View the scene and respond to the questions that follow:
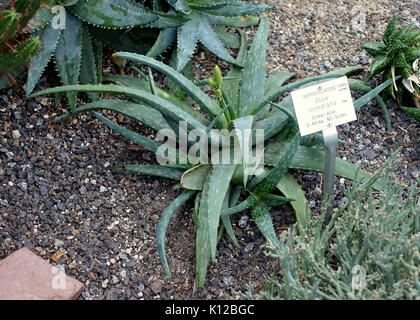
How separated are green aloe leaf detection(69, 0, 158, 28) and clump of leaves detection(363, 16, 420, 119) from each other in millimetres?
961

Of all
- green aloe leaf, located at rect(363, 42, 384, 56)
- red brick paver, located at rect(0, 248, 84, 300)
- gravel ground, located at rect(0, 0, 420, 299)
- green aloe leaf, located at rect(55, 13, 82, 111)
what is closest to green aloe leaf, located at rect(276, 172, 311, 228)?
gravel ground, located at rect(0, 0, 420, 299)

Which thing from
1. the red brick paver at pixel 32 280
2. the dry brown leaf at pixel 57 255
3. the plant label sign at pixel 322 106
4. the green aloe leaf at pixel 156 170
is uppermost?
the plant label sign at pixel 322 106

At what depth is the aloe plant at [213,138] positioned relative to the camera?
2.12 metres

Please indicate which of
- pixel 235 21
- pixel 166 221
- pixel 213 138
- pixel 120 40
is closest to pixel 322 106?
pixel 213 138

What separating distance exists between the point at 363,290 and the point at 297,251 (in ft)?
0.73

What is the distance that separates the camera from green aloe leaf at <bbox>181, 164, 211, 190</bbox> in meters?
2.25

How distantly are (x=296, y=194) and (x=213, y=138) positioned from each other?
0.38 metres

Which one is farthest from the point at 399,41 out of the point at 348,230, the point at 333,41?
the point at 348,230

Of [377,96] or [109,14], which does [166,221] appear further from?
[377,96]

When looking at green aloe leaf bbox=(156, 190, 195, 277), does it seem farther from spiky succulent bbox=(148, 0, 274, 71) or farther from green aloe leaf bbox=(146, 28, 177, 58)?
green aloe leaf bbox=(146, 28, 177, 58)

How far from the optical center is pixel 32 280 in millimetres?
2061

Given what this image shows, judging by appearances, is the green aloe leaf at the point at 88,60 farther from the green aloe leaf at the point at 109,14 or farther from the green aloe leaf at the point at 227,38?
the green aloe leaf at the point at 227,38

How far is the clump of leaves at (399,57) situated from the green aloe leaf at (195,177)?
0.85 metres

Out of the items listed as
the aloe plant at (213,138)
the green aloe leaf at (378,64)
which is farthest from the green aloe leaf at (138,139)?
the green aloe leaf at (378,64)
